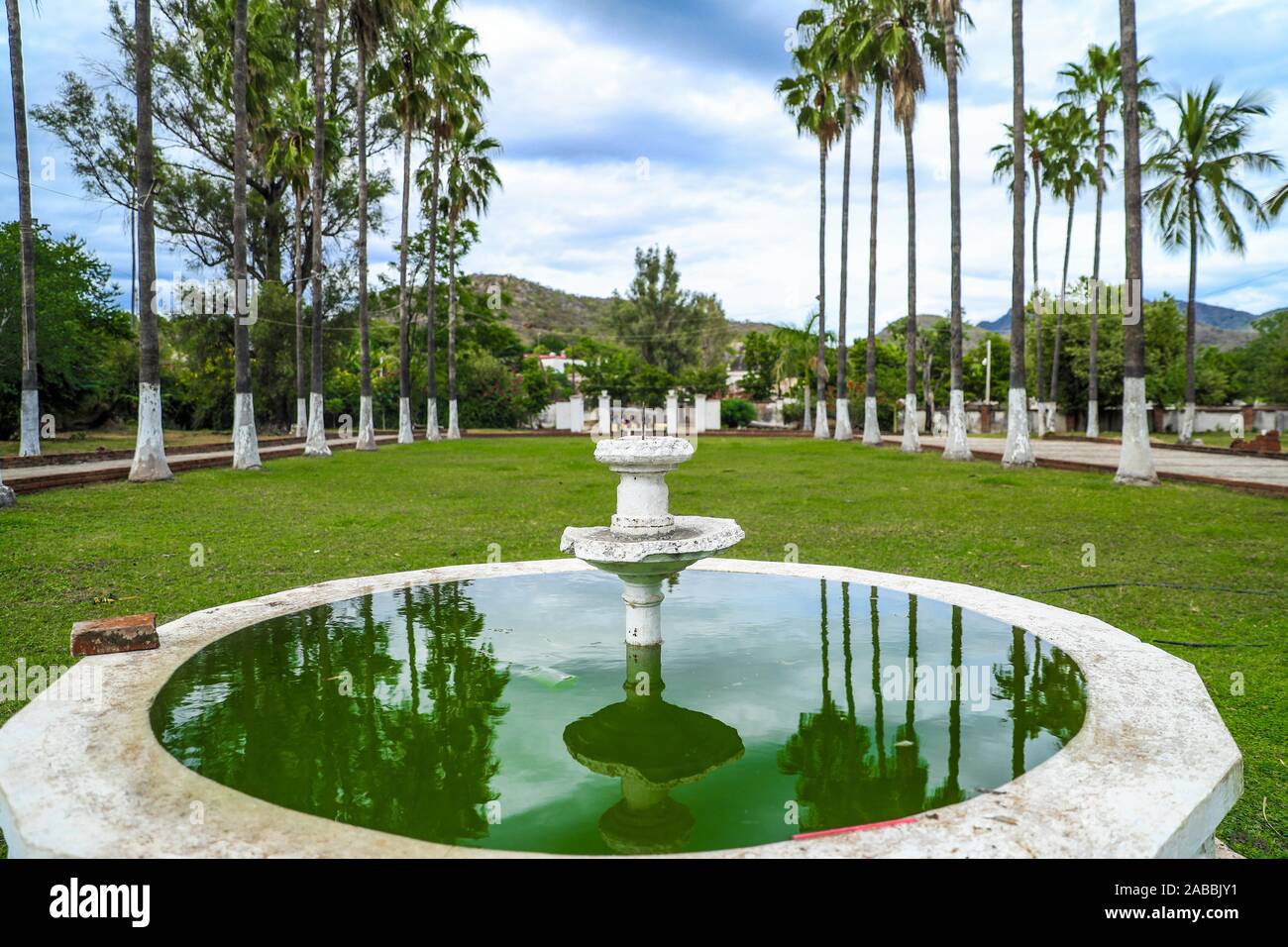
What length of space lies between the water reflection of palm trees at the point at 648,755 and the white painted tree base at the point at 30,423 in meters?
23.9

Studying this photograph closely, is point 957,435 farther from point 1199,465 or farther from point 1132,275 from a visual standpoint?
point 1132,275

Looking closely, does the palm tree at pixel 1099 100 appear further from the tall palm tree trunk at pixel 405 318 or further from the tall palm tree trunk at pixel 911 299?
the tall palm tree trunk at pixel 405 318

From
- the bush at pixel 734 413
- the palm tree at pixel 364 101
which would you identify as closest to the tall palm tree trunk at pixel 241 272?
the palm tree at pixel 364 101

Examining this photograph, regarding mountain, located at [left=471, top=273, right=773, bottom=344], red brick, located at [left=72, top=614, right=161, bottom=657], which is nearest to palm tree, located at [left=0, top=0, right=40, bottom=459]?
red brick, located at [left=72, top=614, right=161, bottom=657]

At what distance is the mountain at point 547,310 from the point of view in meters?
126

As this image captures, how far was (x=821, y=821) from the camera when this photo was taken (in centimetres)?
307

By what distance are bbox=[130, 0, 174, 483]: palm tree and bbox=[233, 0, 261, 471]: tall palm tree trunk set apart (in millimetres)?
2035

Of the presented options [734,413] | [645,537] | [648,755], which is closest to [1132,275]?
[645,537]

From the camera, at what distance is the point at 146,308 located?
679 inches

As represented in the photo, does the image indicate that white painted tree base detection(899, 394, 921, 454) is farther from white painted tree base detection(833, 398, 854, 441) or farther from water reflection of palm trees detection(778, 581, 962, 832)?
water reflection of palm trees detection(778, 581, 962, 832)

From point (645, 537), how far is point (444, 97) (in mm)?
36470

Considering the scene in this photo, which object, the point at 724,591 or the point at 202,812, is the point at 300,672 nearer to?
the point at 202,812
